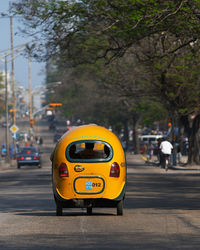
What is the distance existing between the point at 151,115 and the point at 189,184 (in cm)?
4075

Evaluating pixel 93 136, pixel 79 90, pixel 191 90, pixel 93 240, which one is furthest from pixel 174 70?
pixel 79 90

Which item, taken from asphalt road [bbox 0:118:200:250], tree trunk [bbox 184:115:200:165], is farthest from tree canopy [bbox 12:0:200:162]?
asphalt road [bbox 0:118:200:250]

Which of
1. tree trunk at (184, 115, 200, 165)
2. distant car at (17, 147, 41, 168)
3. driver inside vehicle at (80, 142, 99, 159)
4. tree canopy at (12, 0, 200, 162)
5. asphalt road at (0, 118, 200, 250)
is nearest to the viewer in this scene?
asphalt road at (0, 118, 200, 250)

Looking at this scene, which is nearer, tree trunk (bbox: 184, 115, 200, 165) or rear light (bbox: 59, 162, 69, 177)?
rear light (bbox: 59, 162, 69, 177)

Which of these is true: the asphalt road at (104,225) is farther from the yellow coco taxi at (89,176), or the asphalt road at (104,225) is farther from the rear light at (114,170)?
the rear light at (114,170)

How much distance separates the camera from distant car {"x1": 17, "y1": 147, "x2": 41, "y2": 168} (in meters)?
49.6

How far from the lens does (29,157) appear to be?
5003cm

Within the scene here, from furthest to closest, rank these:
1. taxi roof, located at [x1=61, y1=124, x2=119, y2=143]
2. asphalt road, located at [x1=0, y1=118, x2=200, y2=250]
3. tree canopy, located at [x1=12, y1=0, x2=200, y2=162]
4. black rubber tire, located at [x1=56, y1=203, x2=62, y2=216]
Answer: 1. tree canopy, located at [x1=12, y1=0, x2=200, y2=162]
2. black rubber tire, located at [x1=56, y1=203, x2=62, y2=216]
3. taxi roof, located at [x1=61, y1=124, x2=119, y2=143]
4. asphalt road, located at [x1=0, y1=118, x2=200, y2=250]

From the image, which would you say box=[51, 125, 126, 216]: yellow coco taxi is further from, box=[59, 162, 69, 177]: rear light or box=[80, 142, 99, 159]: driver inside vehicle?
box=[80, 142, 99, 159]: driver inside vehicle

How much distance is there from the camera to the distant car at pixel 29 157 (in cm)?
4962

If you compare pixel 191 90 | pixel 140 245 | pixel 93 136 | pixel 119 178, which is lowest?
pixel 140 245

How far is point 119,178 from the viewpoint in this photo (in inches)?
598

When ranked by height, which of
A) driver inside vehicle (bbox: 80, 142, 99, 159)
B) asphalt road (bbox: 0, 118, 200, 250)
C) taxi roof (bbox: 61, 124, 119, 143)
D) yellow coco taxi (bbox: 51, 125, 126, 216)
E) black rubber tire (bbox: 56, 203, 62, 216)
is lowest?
asphalt road (bbox: 0, 118, 200, 250)

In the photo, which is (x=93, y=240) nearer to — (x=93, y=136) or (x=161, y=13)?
(x=93, y=136)
